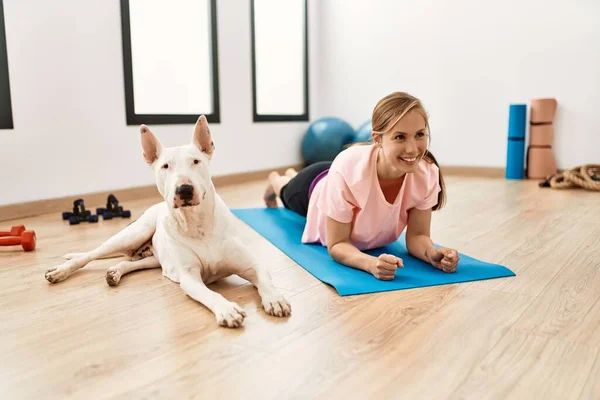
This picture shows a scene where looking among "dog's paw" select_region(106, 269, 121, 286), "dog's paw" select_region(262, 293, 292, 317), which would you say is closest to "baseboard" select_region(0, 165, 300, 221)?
"dog's paw" select_region(106, 269, 121, 286)

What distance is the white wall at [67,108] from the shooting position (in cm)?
311

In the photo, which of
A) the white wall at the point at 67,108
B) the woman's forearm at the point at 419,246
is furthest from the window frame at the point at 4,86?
the woman's forearm at the point at 419,246

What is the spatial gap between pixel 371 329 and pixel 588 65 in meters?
4.19

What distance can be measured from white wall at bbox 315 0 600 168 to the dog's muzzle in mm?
4201

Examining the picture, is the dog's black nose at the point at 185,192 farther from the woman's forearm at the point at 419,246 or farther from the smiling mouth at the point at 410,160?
the woman's forearm at the point at 419,246

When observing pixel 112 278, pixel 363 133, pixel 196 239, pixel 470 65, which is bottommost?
pixel 112 278

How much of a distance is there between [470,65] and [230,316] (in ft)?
14.6

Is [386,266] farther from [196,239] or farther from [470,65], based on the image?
[470,65]

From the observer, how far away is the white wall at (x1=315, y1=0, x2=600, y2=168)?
15.2 feet

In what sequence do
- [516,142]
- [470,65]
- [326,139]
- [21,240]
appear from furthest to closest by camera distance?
[326,139], [470,65], [516,142], [21,240]

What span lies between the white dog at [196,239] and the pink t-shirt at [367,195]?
1.42 feet

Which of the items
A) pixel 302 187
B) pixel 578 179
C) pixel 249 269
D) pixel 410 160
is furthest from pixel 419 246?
pixel 578 179

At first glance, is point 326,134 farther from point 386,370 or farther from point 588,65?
point 386,370

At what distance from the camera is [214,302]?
1.55 meters
